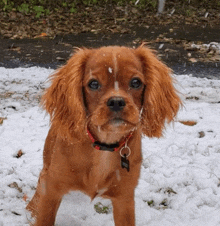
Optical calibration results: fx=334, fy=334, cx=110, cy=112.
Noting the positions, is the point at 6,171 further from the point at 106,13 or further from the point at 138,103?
the point at 106,13

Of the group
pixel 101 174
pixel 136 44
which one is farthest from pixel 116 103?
pixel 136 44

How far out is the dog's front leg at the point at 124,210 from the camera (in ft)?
7.19

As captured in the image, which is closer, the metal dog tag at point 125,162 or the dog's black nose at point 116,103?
the dog's black nose at point 116,103

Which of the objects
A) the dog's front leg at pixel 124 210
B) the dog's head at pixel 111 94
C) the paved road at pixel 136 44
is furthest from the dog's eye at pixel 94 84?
the paved road at pixel 136 44

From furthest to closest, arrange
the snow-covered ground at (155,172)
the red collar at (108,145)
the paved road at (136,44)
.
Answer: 1. the paved road at (136,44)
2. the snow-covered ground at (155,172)
3. the red collar at (108,145)

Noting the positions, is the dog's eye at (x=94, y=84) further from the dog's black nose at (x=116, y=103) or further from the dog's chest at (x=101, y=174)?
the dog's chest at (x=101, y=174)

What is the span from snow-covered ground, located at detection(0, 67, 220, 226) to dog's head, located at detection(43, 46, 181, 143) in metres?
0.31

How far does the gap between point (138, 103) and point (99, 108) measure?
1.22 ft

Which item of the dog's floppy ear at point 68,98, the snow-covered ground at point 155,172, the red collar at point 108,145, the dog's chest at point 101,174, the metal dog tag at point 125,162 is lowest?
the snow-covered ground at point 155,172

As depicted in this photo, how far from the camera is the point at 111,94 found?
185cm

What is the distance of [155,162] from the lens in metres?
3.45

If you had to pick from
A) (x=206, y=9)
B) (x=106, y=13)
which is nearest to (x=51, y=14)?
(x=106, y=13)

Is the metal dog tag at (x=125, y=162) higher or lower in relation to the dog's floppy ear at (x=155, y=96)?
lower

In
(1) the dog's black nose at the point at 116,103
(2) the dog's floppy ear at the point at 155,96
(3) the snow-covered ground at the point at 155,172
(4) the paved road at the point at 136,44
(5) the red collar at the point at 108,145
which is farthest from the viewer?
(4) the paved road at the point at 136,44
